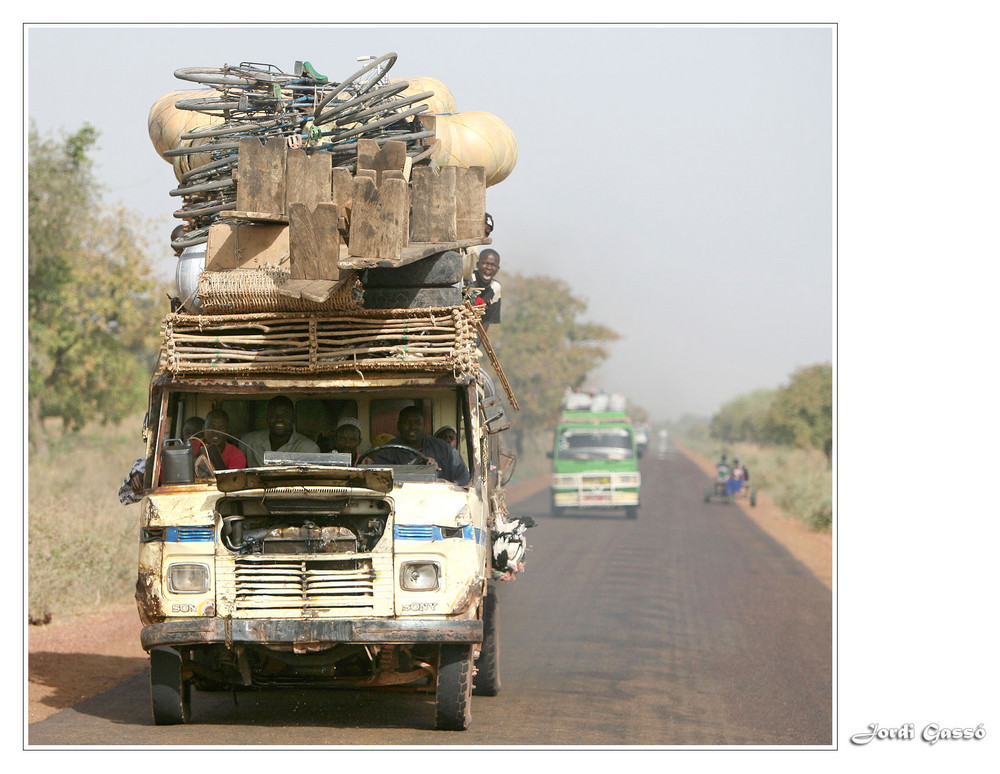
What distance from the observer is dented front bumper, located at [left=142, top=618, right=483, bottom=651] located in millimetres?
7633

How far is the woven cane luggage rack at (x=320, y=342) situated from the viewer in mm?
8195

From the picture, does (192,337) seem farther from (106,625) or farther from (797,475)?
(797,475)

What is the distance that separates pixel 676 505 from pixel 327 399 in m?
29.5

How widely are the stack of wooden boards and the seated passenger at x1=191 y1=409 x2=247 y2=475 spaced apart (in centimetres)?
89

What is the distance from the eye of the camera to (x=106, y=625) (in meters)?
13.8

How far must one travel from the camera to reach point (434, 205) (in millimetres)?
8430

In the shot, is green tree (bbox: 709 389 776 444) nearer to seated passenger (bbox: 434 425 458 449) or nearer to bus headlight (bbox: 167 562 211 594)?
seated passenger (bbox: 434 425 458 449)

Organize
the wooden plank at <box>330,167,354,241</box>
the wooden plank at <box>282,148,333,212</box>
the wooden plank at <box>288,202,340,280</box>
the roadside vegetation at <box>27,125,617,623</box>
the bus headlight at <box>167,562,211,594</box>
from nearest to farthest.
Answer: the wooden plank at <box>288,202,340,280</box>, the bus headlight at <box>167,562,211,594</box>, the wooden plank at <box>330,167,354,241</box>, the wooden plank at <box>282,148,333,212</box>, the roadside vegetation at <box>27,125,617,623</box>

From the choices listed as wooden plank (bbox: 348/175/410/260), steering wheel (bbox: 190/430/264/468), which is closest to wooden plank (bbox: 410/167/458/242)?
wooden plank (bbox: 348/175/410/260)

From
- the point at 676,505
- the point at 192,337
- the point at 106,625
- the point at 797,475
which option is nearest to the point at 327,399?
the point at 192,337

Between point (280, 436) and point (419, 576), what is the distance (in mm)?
1705

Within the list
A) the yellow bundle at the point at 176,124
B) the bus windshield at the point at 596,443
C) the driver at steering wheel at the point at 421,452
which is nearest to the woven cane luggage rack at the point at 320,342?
the driver at steering wheel at the point at 421,452

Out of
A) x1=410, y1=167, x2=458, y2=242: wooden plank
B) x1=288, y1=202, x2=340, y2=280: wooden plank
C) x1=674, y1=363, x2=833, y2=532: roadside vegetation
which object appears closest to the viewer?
x1=288, y1=202, x2=340, y2=280: wooden plank

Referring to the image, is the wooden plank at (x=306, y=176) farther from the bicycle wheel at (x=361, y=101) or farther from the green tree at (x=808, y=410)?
the green tree at (x=808, y=410)
